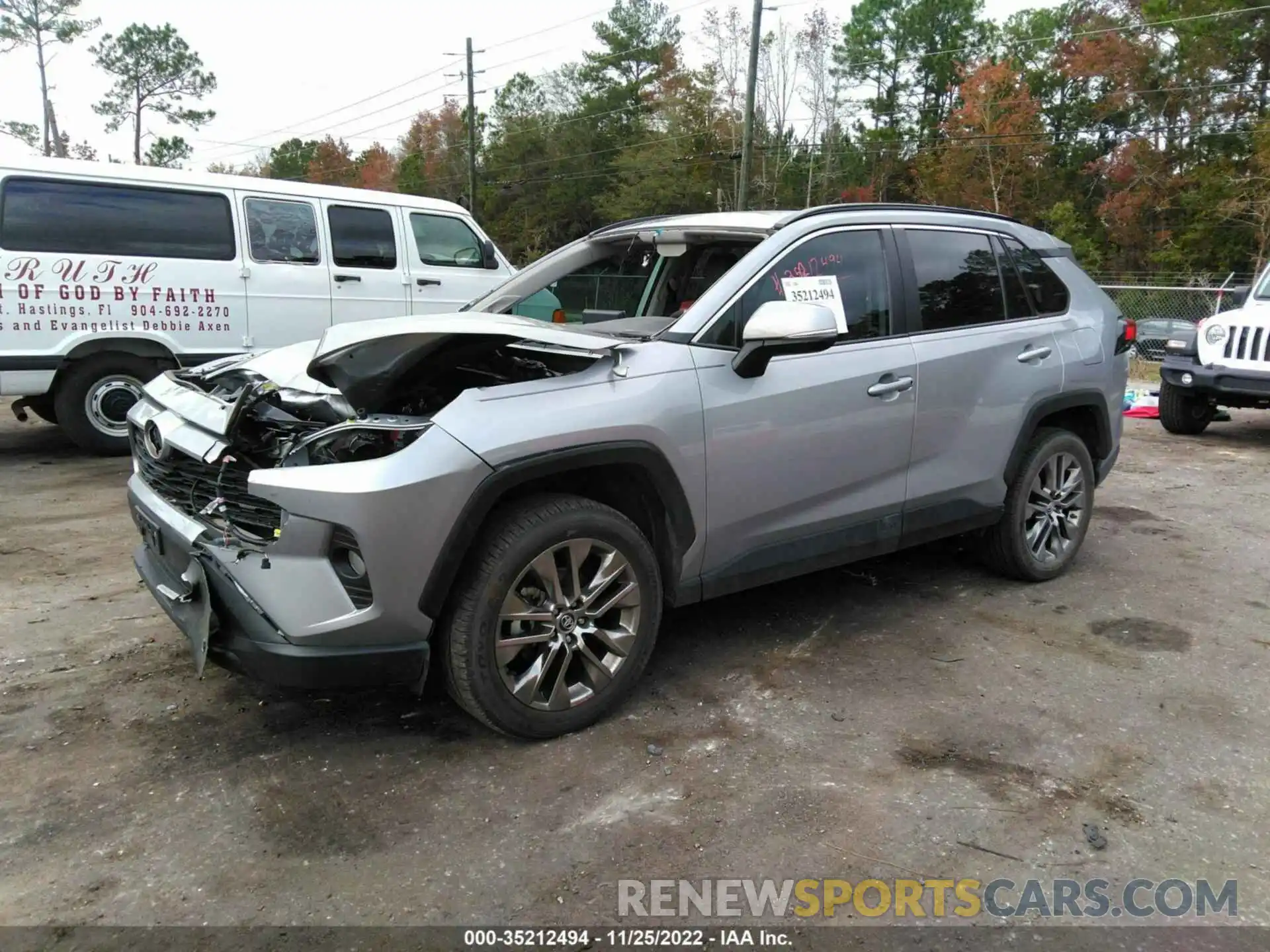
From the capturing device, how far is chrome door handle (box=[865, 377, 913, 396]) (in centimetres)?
387

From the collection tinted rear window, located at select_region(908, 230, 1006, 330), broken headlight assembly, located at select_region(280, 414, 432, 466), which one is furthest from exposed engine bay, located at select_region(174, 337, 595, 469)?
tinted rear window, located at select_region(908, 230, 1006, 330)

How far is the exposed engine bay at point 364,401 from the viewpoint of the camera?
9.69ft

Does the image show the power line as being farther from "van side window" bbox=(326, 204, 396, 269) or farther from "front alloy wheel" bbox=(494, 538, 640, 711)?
"front alloy wheel" bbox=(494, 538, 640, 711)

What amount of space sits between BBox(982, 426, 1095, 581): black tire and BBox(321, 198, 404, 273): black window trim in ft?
19.9

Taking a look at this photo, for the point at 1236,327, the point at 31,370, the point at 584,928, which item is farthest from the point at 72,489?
the point at 1236,327

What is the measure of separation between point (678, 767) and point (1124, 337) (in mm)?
3648

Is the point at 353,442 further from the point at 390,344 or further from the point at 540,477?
the point at 540,477

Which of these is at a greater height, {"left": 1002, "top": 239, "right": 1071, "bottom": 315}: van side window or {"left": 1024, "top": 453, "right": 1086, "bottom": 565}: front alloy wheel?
Result: {"left": 1002, "top": 239, "right": 1071, "bottom": 315}: van side window

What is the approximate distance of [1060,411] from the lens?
189 inches

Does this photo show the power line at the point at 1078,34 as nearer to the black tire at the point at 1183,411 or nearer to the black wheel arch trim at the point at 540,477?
the black tire at the point at 1183,411

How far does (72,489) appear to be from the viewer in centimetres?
665

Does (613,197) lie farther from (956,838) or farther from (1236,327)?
(956,838)

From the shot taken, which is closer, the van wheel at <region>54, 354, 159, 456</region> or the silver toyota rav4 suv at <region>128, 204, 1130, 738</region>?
the silver toyota rav4 suv at <region>128, 204, 1130, 738</region>

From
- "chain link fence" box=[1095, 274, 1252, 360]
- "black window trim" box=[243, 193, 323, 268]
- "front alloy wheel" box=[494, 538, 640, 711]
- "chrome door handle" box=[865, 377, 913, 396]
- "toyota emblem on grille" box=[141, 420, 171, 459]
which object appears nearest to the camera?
"front alloy wheel" box=[494, 538, 640, 711]
